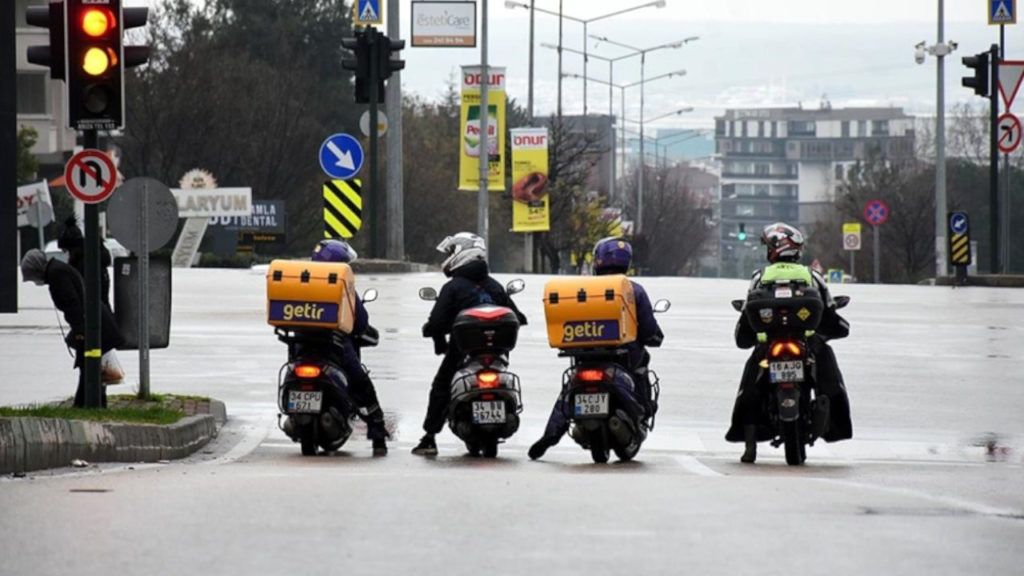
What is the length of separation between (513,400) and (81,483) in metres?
3.81

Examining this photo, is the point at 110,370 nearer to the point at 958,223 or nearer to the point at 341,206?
the point at 341,206

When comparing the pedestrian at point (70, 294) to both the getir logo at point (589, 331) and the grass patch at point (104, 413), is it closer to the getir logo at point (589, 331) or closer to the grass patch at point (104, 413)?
the grass patch at point (104, 413)

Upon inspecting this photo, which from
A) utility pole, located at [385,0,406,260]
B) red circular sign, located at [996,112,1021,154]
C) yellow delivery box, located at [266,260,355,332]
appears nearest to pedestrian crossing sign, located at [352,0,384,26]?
utility pole, located at [385,0,406,260]

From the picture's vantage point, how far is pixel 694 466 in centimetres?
1525

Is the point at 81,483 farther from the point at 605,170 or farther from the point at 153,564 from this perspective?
the point at 605,170

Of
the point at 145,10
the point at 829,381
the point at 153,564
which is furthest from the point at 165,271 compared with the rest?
the point at 153,564

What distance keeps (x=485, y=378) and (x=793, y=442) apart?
6.77 feet

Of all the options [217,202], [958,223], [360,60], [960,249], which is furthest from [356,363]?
[217,202]

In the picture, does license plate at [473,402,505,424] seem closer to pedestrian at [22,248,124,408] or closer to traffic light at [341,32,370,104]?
pedestrian at [22,248,124,408]

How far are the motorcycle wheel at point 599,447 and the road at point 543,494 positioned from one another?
15cm

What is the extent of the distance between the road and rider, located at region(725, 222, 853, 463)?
34 cm

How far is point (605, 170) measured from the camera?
200m

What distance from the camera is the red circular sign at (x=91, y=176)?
1645 centimetres

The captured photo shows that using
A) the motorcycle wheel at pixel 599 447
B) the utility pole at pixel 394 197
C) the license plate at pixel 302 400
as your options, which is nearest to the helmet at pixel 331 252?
the license plate at pixel 302 400
